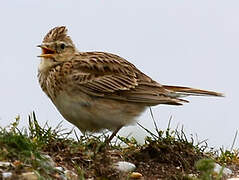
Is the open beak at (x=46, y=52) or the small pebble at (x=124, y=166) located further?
the open beak at (x=46, y=52)

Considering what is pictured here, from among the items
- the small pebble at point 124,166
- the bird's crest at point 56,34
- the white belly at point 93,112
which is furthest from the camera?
the bird's crest at point 56,34

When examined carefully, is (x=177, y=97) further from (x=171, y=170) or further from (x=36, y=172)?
(x=36, y=172)

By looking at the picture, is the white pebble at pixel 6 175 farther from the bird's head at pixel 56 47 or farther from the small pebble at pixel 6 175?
the bird's head at pixel 56 47

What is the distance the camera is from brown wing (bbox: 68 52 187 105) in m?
8.14

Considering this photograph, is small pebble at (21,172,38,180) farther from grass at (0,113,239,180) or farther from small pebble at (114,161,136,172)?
small pebble at (114,161,136,172)

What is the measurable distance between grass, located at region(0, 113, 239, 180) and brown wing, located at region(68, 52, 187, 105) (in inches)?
23.7

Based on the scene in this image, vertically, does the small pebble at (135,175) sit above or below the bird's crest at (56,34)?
below

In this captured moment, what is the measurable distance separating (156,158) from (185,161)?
13.9 inches

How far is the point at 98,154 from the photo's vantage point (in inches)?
265

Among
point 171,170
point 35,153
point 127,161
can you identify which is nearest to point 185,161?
point 171,170

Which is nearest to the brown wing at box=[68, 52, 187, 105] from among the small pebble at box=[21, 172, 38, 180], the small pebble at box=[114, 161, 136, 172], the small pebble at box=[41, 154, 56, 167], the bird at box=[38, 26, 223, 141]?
the bird at box=[38, 26, 223, 141]

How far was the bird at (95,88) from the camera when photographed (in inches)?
309

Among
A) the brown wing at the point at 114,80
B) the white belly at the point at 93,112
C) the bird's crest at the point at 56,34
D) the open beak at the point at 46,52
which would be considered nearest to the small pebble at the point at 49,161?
the white belly at the point at 93,112

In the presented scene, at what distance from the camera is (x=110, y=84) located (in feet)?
27.2
